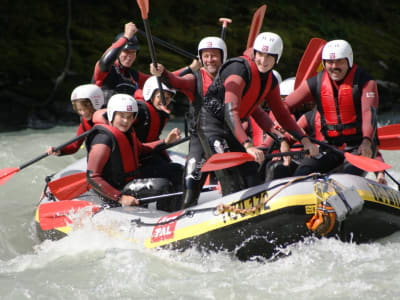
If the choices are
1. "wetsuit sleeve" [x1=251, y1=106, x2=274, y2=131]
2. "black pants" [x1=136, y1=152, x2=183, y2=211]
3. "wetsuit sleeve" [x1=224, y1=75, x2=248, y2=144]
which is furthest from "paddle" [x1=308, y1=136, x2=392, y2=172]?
"black pants" [x1=136, y1=152, x2=183, y2=211]

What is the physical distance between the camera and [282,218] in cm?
348

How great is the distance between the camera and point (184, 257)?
3.77 m

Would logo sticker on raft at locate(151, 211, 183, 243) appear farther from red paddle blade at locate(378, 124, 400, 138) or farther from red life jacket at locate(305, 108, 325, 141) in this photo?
red paddle blade at locate(378, 124, 400, 138)

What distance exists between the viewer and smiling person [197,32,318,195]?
12.1 feet

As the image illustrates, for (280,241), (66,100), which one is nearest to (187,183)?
(280,241)

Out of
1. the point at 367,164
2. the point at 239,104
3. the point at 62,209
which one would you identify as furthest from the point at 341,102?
the point at 62,209

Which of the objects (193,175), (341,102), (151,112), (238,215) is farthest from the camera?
(151,112)

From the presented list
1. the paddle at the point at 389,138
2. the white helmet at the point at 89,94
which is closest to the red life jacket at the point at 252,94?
the paddle at the point at 389,138

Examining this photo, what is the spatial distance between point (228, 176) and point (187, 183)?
0.36 metres

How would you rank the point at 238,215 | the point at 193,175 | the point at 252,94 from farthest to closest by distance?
the point at 193,175, the point at 252,94, the point at 238,215

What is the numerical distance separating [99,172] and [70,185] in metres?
0.85

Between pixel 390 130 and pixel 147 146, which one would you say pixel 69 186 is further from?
pixel 390 130

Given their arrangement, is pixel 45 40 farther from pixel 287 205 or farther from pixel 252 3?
pixel 287 205

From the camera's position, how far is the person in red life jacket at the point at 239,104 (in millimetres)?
3686
